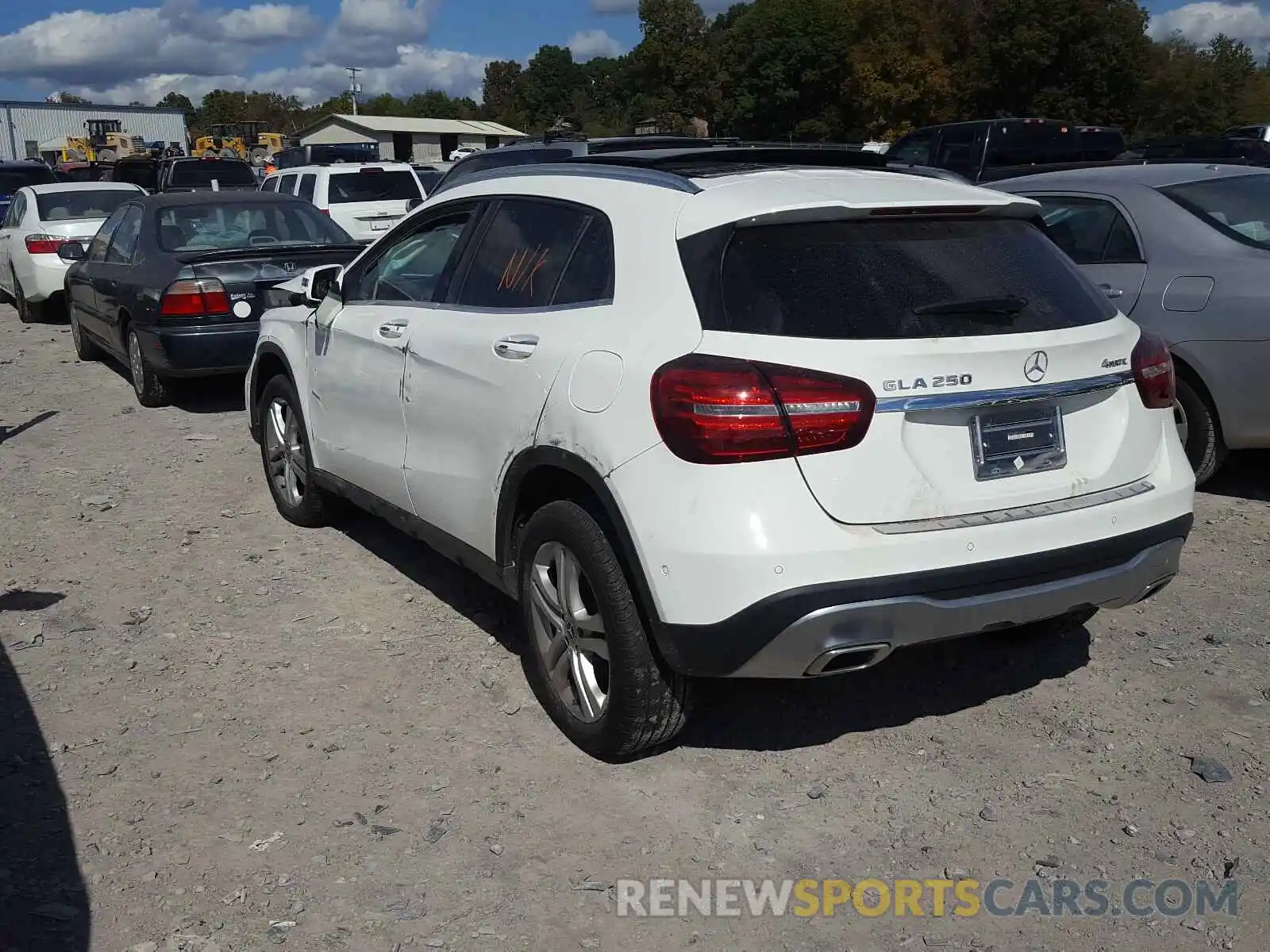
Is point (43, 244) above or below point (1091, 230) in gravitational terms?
below

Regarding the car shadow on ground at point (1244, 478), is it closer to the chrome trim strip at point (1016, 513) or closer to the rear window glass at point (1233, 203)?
the rear window glass at point (1233, 203)

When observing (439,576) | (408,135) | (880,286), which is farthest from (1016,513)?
(408,135)

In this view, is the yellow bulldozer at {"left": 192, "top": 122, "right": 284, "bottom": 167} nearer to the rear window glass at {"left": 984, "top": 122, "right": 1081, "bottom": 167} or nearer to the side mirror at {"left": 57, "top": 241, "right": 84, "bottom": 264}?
the side mirror at {"left": 57, "top": 241, "right": 84, "bottom": 264}

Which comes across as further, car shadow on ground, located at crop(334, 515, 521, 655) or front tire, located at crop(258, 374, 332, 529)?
front tire, located at crop(258, 374, 332, 529)

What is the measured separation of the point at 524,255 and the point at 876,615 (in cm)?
184

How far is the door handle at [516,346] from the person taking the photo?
3951 millimetres

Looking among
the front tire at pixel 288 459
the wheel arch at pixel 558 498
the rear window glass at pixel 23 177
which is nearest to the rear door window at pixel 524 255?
the wheel arch at pixel 558 498

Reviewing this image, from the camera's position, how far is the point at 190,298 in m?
8.59

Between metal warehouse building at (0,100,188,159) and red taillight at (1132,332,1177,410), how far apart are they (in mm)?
78792

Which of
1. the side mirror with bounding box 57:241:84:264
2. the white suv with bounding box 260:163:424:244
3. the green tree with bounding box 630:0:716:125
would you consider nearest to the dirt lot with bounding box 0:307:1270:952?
the side mirror with bounding box 57:241:84:264

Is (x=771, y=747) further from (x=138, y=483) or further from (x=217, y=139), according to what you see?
(x=217, y=139)

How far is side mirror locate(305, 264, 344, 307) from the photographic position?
18.8ft

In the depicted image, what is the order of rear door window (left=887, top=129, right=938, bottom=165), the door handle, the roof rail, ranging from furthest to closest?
rear door window (left=887, top=129, right=938, bottom=165) → the roof rail → the door handle

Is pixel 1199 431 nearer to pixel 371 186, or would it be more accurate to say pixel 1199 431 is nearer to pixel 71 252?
pixel 71 252
